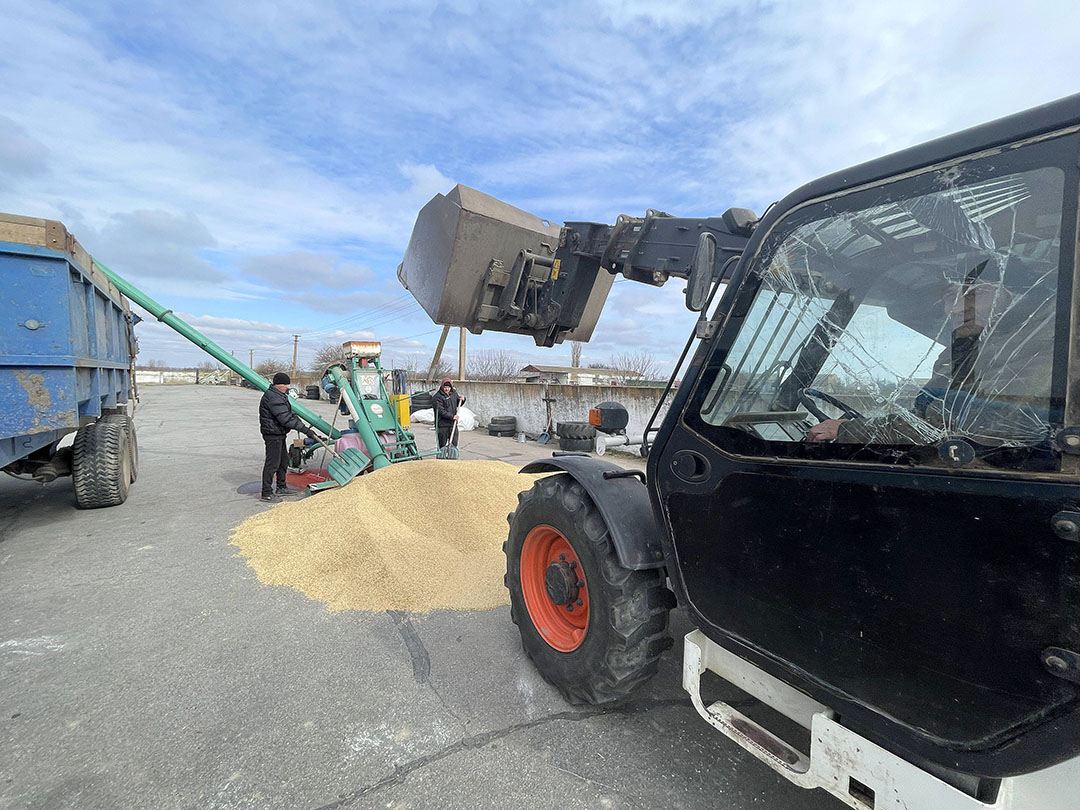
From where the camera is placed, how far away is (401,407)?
25.5 ft

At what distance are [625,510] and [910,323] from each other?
1283mm

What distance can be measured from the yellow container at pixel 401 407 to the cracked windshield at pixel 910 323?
20.6 ft

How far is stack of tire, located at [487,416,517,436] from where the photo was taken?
1473cm

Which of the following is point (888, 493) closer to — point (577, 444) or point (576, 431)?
point (576, 431)

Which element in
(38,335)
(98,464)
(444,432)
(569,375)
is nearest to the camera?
(38,335)

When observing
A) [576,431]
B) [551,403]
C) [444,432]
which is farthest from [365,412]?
[551,403]

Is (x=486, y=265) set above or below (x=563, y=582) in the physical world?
above

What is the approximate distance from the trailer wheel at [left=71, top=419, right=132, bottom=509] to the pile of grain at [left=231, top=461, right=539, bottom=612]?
73.8 inches

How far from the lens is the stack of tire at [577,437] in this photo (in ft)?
36.9

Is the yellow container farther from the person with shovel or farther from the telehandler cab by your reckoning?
the telehandler cab

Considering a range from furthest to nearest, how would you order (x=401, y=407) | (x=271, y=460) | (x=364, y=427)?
(x=401, y=407)
(x=364, y=427)
(x=271, y=460)

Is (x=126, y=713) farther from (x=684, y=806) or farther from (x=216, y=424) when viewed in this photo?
(x=216, y=424)

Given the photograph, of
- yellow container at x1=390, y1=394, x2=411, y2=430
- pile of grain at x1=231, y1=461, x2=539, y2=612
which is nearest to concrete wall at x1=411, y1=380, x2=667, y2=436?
yellow container at x1=390, y1=394, x2=411, y2=430

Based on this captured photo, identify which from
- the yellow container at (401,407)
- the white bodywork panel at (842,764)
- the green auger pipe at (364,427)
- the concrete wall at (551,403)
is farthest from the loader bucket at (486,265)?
the concrete wall at (551,403)
